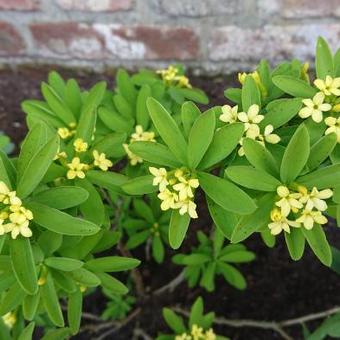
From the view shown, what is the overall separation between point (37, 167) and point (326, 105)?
483 mm

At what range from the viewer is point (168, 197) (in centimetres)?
83

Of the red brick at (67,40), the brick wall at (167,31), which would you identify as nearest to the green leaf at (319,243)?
the brick wall at (167,31)

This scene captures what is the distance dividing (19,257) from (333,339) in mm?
1192

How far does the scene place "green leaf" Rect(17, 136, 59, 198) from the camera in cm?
83

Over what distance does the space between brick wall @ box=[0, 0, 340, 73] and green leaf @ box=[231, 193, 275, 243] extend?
3.74ft

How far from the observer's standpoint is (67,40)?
6.50 feet

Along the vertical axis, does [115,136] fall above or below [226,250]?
above

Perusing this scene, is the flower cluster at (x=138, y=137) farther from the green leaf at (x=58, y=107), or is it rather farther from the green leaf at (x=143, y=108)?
the green leaf at (x=58, y=107)

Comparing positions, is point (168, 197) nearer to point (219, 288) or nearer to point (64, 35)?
point (219, 288)

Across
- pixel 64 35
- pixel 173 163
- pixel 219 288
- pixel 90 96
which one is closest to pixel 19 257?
pixel 173 163

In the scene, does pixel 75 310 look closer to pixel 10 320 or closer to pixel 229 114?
pixel 10 320

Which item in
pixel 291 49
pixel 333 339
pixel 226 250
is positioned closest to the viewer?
pixel 226 250

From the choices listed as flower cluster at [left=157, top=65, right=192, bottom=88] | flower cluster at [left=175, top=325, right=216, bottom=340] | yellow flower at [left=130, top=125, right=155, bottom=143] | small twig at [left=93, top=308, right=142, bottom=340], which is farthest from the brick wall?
flower cluster at [left=175, top=325, right=216, bottom=340]

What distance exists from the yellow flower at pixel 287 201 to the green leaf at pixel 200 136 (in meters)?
0.14
